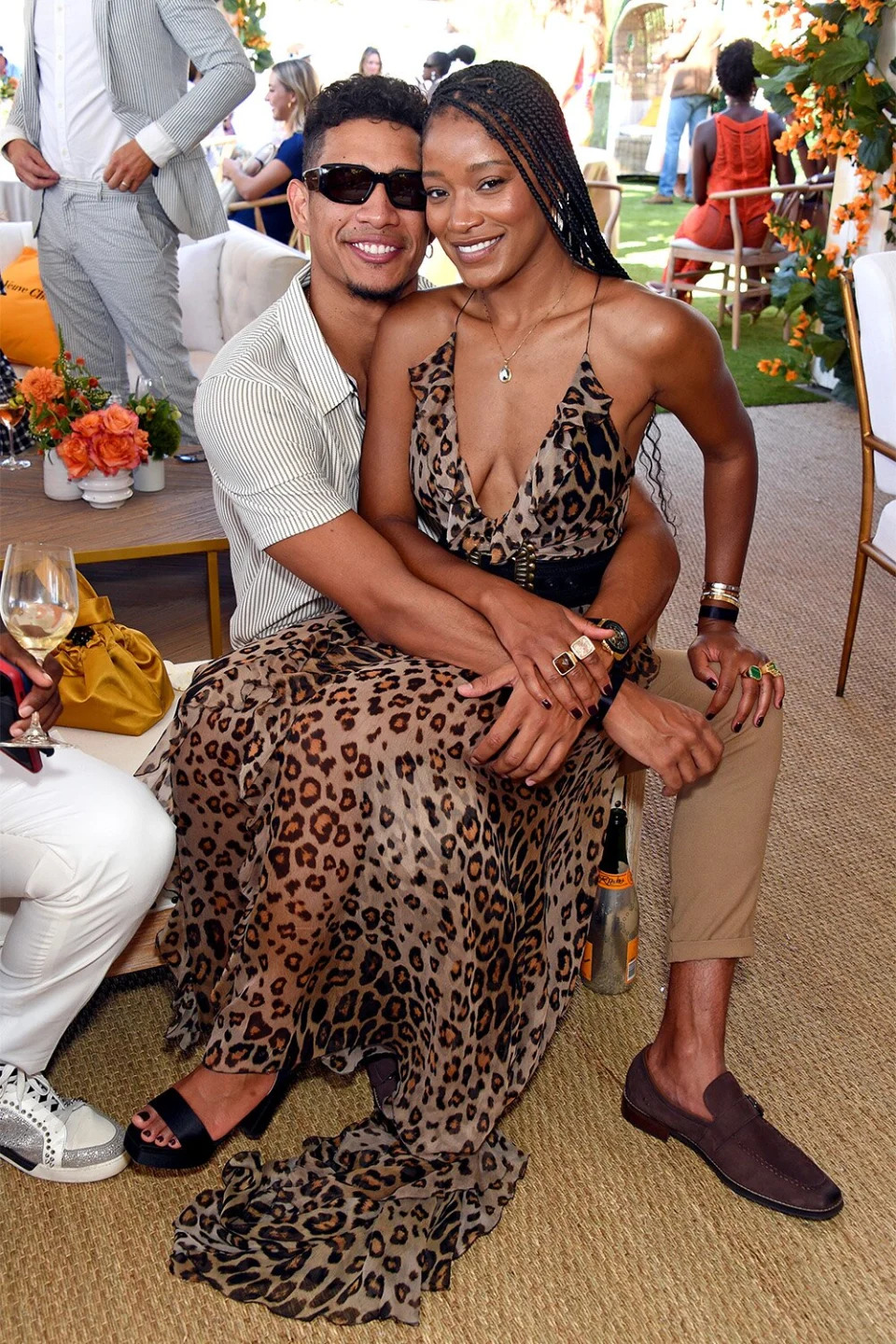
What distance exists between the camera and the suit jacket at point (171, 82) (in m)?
3.82

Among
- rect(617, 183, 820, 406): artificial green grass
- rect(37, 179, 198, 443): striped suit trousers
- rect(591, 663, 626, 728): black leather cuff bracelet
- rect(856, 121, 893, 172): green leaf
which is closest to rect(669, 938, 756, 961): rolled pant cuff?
rect(591, 663, 626, 728): black leather cuff bracelet

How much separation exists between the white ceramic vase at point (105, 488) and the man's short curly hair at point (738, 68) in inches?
214

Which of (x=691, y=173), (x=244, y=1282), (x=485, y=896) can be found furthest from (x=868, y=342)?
(x=691, y=173)

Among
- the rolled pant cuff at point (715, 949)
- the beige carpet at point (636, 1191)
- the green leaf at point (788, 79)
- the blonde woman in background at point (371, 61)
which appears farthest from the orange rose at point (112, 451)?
the blonde woman in background at point (371, 61)

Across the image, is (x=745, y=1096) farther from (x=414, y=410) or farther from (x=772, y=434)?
(x=772, y=434)

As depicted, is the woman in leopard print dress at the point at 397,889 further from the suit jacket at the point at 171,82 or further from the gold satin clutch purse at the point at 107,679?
the suit jacket at the point at 171,82

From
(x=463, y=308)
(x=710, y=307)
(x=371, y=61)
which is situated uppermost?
(x=371, y=61)

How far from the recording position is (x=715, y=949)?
204cm

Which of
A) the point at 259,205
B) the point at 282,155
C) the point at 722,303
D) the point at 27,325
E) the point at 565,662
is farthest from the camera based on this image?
the point at 722,303

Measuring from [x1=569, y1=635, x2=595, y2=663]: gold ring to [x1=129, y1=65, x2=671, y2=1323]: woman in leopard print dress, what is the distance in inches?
4.2

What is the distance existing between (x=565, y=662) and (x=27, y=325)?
12.5 feet

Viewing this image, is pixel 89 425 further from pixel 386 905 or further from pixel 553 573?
pixel 386 905

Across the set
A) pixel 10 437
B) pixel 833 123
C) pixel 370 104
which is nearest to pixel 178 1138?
pixel 370 104

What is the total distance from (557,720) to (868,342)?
183cm
